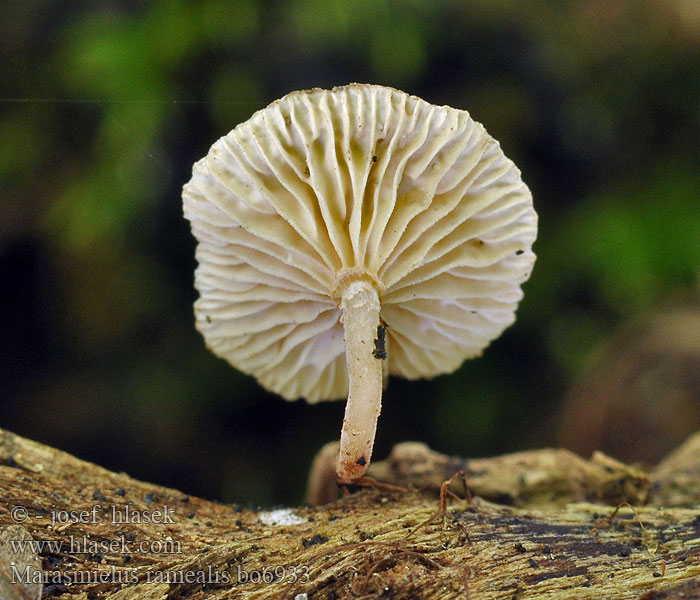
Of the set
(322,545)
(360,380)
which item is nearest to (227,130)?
(360,380)

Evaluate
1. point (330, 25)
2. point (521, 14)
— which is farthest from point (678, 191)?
point (330, 25)

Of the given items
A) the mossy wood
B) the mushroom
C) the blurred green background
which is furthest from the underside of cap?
the blurred green background

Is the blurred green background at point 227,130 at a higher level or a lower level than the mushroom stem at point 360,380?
higher

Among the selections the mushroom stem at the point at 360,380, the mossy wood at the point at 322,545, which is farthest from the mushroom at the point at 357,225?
the mossy wood at the point at 322,545

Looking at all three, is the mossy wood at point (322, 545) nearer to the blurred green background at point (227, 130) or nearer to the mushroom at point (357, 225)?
the mushroom at point (357, 225)

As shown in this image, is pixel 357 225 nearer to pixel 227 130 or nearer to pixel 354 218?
pixel 354 218

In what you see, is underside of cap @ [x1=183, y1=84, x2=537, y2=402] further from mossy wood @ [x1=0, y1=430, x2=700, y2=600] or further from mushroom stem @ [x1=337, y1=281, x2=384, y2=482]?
mossy wood @ [x1=0, y1=430, x2=700, y2=600]
